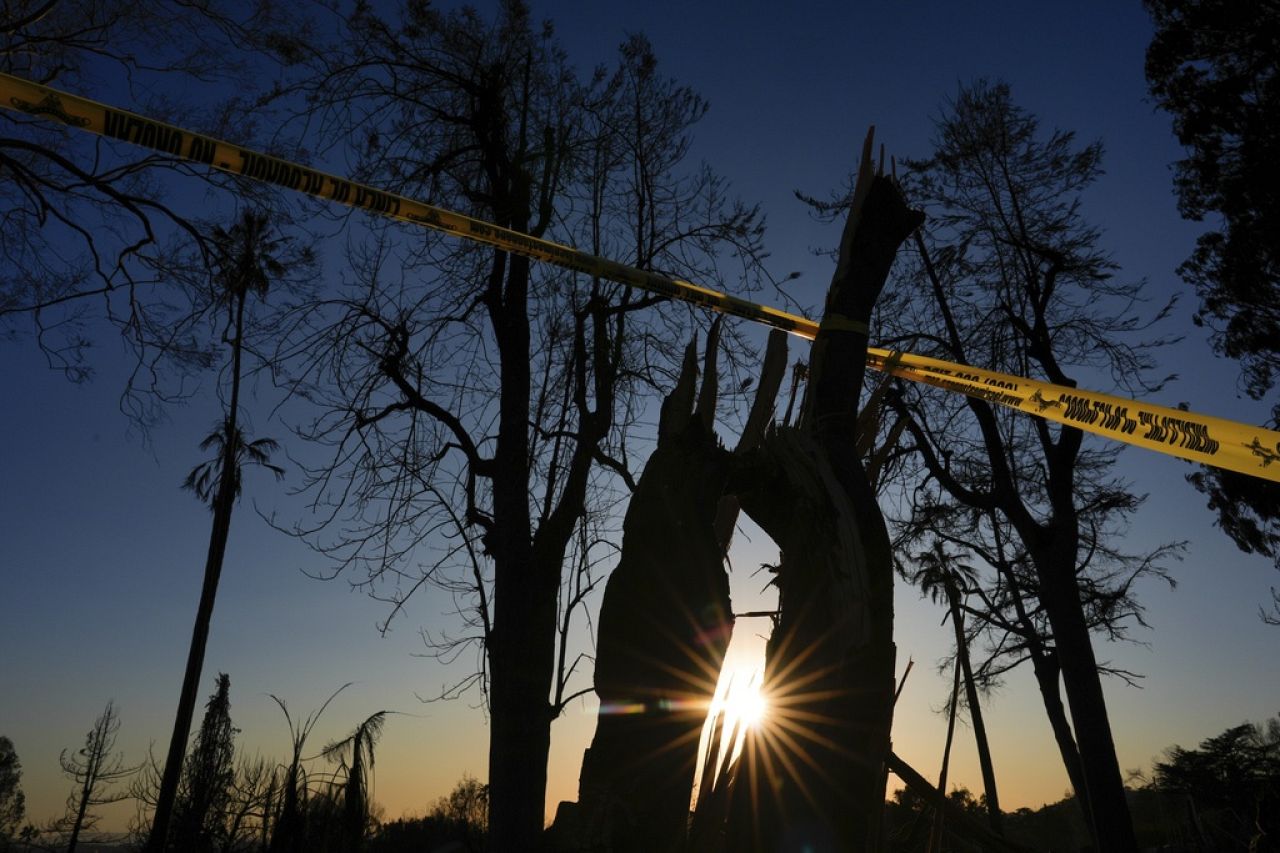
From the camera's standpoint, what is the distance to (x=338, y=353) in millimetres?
8445

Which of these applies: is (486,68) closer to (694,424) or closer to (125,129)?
(125,129)

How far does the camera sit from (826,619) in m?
2.27

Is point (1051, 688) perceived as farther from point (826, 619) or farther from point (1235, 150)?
point (826, 619)

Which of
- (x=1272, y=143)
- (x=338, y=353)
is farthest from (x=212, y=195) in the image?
(x=1272, y=143)

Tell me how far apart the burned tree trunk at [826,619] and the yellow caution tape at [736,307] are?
0.22 metres

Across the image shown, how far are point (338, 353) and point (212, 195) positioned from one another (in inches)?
83.4

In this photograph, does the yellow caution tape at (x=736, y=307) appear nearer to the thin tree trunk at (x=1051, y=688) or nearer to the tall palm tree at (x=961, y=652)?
the tall palm tree at (x=961, y=652)

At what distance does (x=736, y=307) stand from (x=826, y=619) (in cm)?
337

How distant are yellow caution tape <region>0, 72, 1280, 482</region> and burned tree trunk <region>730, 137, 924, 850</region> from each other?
22cm

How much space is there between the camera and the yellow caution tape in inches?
128

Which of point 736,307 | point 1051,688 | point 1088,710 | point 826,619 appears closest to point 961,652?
point 826,619

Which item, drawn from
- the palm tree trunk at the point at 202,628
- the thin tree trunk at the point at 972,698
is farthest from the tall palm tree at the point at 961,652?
the palm tree trunk at the point at 202,628

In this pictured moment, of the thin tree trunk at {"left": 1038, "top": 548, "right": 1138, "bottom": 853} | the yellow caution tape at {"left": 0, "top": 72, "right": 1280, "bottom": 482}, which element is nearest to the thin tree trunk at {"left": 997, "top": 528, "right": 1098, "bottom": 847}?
the thin tree trunk at {"left": 1038, "top": 548, "right": 1138, "bottom": 853}

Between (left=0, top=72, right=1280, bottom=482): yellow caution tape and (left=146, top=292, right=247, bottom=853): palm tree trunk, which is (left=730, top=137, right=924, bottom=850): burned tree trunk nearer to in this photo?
(left=0, top=72, right=1280, bottom=482): yellow caution tape
